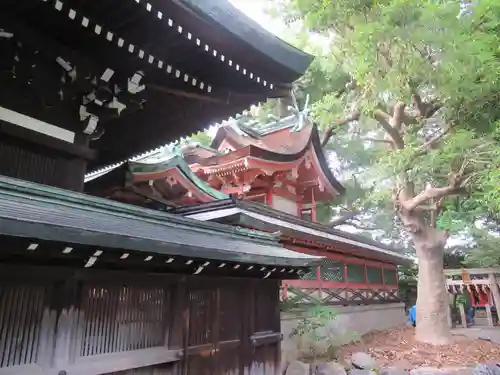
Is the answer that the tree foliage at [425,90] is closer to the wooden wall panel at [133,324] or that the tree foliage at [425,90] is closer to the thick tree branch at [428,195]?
the thick tree branch at [428,195]

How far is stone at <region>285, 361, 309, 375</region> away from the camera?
8.30 metres

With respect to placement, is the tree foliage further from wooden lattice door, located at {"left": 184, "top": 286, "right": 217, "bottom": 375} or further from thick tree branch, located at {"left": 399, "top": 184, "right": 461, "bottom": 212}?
wooden lattice door, located at {"left": 184, "top": 286, "right": 217, "bottom": 375}

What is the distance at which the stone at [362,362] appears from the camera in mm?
9116

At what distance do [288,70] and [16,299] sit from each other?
3738 millimetres

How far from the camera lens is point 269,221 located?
8.59 metres

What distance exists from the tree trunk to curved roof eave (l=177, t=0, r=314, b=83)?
30.1 ft

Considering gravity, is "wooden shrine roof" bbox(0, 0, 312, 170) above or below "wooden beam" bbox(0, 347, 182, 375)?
above

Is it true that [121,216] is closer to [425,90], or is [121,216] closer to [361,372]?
[361,372]

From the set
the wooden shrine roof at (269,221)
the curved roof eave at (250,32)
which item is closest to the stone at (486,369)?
the wooden shrine roof at (269,221)

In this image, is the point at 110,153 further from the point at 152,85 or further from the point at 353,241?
the point at 353,241

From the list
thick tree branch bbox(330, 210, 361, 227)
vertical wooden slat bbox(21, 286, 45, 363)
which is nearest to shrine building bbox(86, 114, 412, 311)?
vertical wooden slat bbox(21, 286, 45, 363)

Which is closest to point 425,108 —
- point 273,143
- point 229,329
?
point 273,143

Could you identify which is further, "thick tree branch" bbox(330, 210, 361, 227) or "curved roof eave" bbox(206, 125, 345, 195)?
"thick tree branch" bbox(330, 210, 361, 227)

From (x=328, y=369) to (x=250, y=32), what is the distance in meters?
7.45
